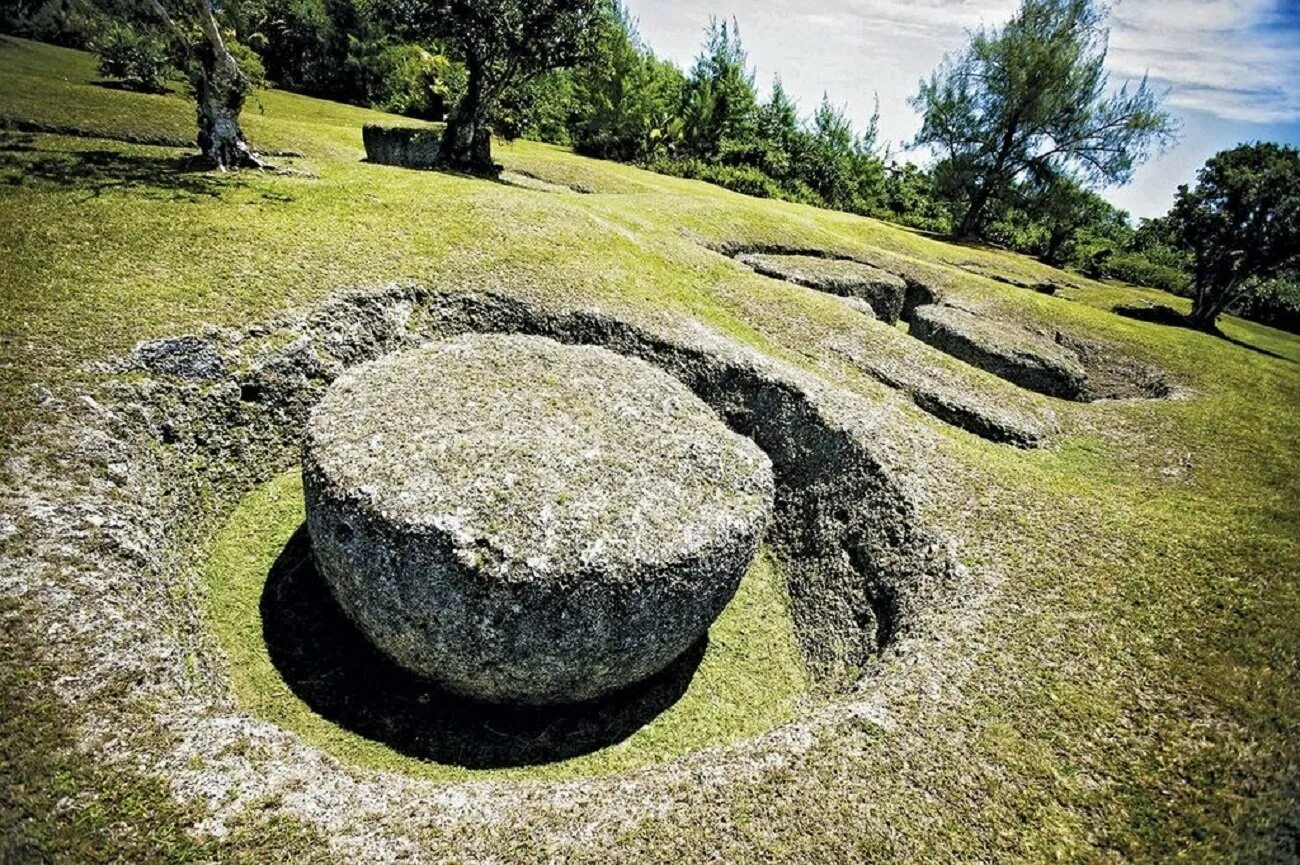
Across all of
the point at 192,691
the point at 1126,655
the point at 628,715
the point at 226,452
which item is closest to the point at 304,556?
the point at 226,452

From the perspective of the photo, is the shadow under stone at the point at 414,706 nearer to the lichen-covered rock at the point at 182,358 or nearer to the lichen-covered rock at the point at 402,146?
the lichen-covered rock at the point at 182,358

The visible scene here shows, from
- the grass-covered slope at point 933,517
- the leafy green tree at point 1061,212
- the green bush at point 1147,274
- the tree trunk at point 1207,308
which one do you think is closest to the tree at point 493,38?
the grass-covered slope at point 933,517

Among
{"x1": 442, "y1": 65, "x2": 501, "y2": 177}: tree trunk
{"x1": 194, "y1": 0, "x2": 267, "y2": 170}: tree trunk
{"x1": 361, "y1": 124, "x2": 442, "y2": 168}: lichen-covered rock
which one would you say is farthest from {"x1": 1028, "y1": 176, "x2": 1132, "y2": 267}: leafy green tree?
{"x1": 194, "y1": 0, "x2": 267, "y2": 170}: tree trunk

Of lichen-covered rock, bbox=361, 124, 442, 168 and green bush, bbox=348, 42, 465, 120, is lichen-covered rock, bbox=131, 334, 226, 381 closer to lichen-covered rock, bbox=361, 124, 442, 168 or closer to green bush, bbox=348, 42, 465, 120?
lichen-covered rock, bbox=361, 124, 442, 168

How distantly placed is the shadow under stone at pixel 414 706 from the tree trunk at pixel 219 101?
11.2m

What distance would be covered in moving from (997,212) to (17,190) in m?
49.3

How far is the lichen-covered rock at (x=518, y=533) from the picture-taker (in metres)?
5.38

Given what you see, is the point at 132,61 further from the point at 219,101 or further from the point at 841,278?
the point at 841,278

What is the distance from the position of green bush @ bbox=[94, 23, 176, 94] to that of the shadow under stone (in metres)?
25.5

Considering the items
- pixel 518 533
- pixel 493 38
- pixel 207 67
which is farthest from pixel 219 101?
pixel 518 533

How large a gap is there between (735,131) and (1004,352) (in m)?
38.7

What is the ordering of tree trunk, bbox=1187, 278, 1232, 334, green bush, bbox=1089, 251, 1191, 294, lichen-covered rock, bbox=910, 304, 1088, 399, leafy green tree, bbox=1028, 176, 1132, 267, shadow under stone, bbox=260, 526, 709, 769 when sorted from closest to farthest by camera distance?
shadow under stone, bbox=260, 526, 709, 769 < lichen-covered rock, bbox=910, 304, 1088, 399 < tree trunk, bbox=1187, 278, 1232, 334 < leafy green tree, bbox=1028, 176, 1132, 267 < green bush, bbox=1089, 251, 1191, 294

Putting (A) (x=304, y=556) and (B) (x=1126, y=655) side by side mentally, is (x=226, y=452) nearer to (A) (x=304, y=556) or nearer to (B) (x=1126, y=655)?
(A) (x=304, y=556)

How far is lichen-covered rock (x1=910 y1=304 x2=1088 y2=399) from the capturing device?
14.9 metres
